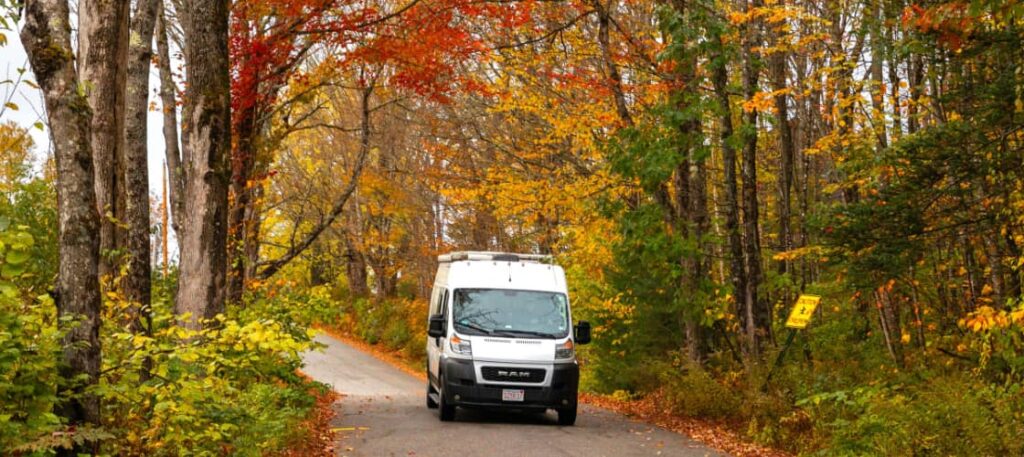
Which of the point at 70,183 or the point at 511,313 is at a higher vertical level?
the point at 70,183

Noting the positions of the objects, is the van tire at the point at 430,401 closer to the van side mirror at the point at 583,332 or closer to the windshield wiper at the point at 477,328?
the windshield wiper at the point at 477,328

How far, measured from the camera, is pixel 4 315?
588cm

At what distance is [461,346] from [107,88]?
650 cm

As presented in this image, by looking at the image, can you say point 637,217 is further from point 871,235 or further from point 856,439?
point 856,439

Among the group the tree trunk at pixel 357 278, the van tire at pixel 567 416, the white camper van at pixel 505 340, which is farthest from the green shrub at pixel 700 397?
the tree trunk at pixel 357 278

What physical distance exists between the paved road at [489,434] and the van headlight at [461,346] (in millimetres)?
1052

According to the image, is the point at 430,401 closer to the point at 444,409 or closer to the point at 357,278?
the point at 444,409

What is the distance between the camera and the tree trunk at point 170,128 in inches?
674

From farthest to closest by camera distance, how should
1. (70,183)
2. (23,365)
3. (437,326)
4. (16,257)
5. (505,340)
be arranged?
(437,326) < (505,340) < (70,183) < (23,365) < (16,257)

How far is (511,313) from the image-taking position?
15.0 meters

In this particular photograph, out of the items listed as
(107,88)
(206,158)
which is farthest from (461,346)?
(107,88)

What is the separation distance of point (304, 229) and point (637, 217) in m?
31.3

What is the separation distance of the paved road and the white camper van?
446 millimetres

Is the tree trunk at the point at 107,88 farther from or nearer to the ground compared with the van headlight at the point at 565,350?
farther from the ground
